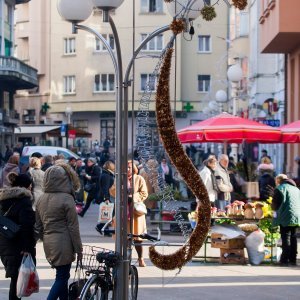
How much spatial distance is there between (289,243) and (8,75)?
42.7 meters

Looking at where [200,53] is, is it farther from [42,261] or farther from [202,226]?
[202,226]

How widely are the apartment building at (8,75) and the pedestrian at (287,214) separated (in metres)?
41.6

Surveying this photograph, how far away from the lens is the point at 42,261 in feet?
54.2

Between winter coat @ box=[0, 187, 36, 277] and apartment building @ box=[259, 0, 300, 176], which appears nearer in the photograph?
winter coat @ box=[0, 187, 36, 277]

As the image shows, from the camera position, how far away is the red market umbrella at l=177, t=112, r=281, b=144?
70.6ft

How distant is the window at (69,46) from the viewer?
73.6 meters

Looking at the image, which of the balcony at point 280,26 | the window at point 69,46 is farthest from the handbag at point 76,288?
the window at point 69,46

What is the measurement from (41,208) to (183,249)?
1.90 metres

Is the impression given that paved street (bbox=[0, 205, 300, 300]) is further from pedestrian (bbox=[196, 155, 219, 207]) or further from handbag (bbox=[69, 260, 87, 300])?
pedestrian (bbox=[196, 155, 219, 207])

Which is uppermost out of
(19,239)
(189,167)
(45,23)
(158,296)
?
(45,23)

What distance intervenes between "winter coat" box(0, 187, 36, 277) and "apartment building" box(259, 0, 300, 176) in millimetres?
16756

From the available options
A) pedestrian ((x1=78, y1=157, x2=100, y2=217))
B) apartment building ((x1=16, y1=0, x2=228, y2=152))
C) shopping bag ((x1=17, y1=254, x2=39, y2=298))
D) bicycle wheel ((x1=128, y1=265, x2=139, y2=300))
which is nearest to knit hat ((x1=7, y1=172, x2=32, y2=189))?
shopping bag ((x1=17, y1=254, x2=39, y2=298))

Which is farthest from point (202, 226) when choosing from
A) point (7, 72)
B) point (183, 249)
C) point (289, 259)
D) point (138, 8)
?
point (138, 8)

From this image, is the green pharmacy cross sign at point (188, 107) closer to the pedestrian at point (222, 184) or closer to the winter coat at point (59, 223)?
the pedestrian at point (222, 184)
